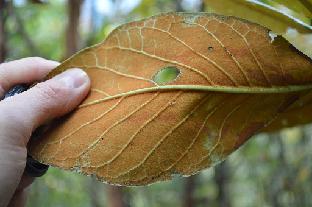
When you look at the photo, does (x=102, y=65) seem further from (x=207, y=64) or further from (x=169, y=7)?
(x=169, y=7)

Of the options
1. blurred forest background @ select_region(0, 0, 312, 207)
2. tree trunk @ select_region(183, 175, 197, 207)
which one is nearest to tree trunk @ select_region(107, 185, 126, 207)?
blurred forest background @ select_region(0, 0, 312, 207)

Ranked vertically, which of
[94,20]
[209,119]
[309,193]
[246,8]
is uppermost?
[246,8]

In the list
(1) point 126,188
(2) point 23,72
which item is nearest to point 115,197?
(1) point 126,188

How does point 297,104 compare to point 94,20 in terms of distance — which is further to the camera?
point 94,20

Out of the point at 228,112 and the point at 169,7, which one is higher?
the point at 228,112

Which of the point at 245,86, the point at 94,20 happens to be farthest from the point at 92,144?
the point at 94,20

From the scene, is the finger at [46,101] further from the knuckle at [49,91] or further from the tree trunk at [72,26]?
the tree trunk at [72,26]

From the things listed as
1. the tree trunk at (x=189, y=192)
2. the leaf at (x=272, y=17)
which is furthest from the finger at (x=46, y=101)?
the tree trunk at (x=189, y=192)

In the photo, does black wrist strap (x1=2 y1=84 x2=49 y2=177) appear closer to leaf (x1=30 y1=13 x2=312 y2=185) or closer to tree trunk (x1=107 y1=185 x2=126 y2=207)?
leaf (x1=30 y1=13 x2=312 y2=185)

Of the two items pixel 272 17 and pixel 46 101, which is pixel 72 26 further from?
pixel 272 17
